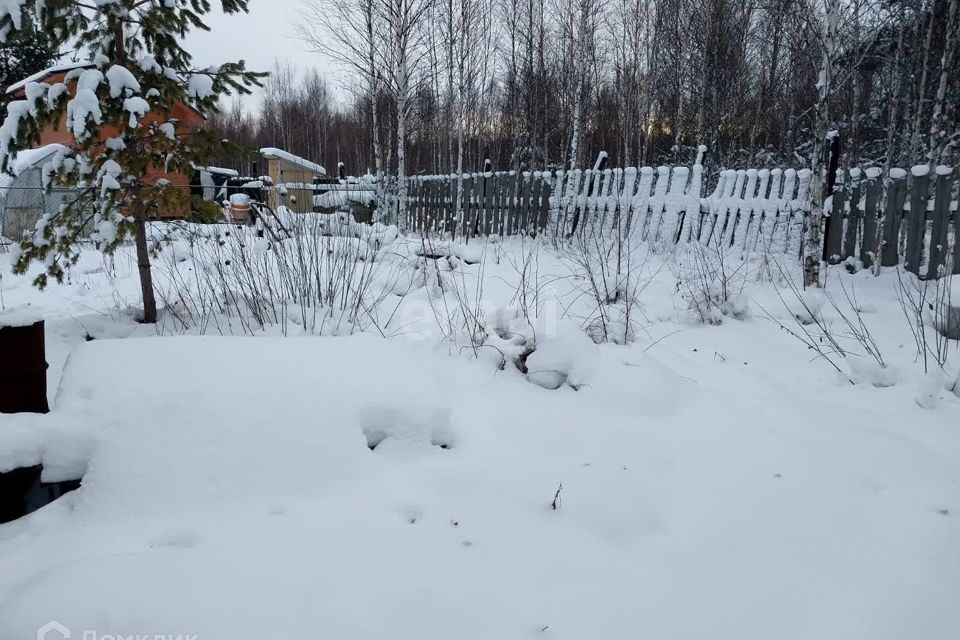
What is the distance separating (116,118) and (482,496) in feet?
10.6

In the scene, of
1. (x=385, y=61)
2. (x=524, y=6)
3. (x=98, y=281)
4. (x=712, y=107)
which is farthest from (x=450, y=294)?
(x=524, y=6)

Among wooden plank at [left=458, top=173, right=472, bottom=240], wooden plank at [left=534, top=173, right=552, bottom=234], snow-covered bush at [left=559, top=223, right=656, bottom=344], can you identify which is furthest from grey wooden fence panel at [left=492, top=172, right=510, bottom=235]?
snow-covered bush at [left=559, top=223, right=656, bottom=344]

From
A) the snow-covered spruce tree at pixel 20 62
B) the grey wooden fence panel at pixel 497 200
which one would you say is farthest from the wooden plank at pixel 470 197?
the snow-covered spruce tree at pixel 20 62

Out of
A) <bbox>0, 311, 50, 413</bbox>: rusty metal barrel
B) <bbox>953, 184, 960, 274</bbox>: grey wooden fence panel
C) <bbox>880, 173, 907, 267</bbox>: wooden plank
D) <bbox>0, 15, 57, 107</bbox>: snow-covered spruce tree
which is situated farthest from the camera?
<bbox>0, 15, 57, 107</bbox>: snow-covered spruce tree

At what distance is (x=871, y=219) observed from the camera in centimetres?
517

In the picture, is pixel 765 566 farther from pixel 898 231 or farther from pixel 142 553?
pixel 898 231

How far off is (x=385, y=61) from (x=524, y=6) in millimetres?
6476

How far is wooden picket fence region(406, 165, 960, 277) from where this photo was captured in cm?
484

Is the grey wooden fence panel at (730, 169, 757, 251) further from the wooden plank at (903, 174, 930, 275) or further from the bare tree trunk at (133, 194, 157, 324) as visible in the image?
the bare tree trunk at (133, 194, 157, 324)

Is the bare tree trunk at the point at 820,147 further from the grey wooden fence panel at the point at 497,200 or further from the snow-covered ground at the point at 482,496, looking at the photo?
the grey wooden fence panel at the point at 497,200

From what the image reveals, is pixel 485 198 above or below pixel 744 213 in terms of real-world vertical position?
above

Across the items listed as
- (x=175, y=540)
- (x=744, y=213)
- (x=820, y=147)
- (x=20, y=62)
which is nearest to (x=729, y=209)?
(x=744, y=213)

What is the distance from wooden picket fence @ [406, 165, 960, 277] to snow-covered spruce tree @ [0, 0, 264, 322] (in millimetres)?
2974

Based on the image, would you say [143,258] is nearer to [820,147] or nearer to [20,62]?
[820,147]
